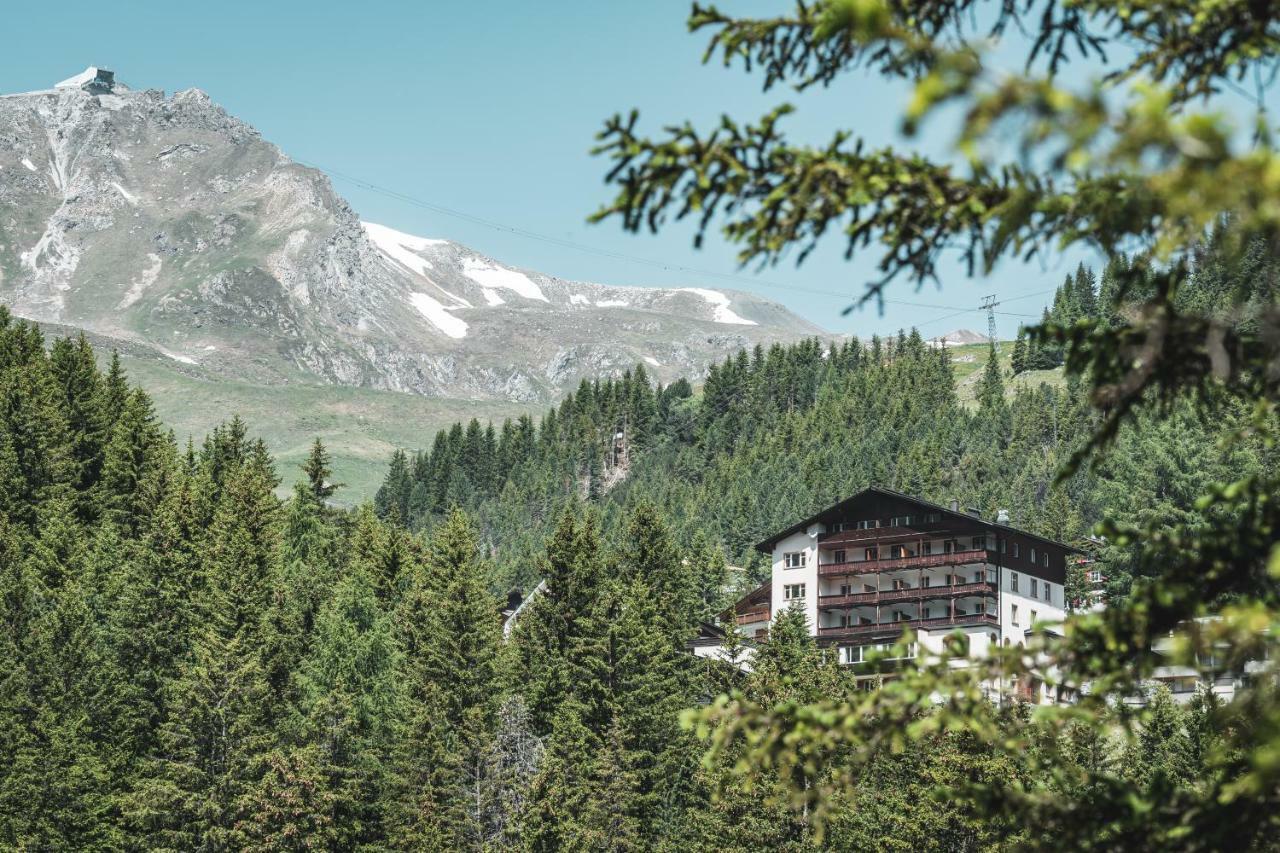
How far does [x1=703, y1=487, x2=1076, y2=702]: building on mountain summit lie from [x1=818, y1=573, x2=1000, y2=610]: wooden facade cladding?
0.07 meters

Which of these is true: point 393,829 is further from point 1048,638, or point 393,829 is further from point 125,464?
point 1048,638

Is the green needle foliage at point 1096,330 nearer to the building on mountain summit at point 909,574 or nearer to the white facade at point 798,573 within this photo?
the building on mountain summit at point 909,574

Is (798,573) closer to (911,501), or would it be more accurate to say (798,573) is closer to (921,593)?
(921,593)

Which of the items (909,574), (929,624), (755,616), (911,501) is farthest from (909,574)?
(755,616)

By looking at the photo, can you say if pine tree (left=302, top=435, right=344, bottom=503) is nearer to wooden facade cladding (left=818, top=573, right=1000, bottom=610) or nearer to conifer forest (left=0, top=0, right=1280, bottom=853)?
conifer forest (left=0, top=0, right=1280, bottom=853)

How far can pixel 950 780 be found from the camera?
164 ft

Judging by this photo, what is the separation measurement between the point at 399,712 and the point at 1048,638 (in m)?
55.7

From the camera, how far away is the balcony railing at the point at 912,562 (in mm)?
86125

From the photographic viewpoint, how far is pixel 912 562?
8731 cm

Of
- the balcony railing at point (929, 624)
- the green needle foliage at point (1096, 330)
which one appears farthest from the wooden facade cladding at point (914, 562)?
the green needle foliage at point (1096, 330)

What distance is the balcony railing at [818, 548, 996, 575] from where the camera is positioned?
8612 centimetres

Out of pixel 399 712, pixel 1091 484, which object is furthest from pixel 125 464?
pixel 1091 484

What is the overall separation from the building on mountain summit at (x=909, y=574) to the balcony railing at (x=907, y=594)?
7 cm

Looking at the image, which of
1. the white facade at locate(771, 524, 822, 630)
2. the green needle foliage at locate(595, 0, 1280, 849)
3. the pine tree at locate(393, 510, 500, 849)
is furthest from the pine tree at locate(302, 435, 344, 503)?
the green needle foliage at locate(595, 0, 1280, 849)
